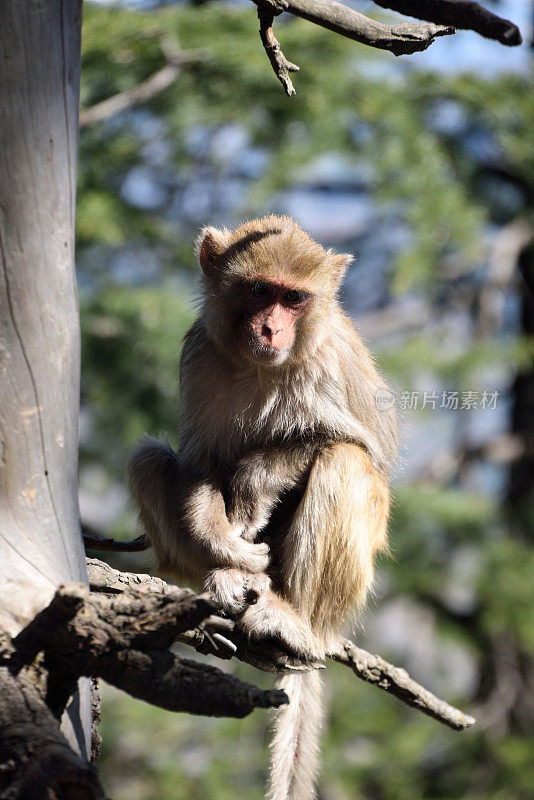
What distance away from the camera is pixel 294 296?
356cm

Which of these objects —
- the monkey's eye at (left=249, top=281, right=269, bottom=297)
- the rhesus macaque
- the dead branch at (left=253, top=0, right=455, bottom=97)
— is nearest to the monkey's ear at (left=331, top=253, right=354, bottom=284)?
the rhesus macaque

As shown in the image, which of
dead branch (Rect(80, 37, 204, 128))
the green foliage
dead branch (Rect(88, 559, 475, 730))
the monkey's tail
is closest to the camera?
dead branch (Rect(88, 559, 475, 730))

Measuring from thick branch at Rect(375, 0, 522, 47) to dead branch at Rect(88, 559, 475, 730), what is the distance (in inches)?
82.6

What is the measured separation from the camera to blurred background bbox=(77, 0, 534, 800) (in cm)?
709

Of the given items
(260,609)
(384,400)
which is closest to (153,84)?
(384,400)

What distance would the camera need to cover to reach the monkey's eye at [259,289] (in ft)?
11.5

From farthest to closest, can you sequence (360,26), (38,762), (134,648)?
1. (360,26)
2. (134,648)
3. (38,762)

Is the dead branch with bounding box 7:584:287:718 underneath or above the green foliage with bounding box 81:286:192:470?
above

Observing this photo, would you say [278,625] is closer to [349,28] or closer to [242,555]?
[242,555]

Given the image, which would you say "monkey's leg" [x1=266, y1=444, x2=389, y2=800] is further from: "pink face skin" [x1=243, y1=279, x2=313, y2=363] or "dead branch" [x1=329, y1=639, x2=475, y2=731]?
"pink face skin" [x1=243, y1=279, x2=313, y2=363]

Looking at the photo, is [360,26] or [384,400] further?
[384,400]

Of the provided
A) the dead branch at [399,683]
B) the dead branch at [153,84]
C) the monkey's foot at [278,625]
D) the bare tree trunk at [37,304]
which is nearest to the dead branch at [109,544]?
the monkey's foot at [278,625]

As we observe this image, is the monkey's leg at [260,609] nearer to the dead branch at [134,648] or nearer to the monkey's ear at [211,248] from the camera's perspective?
the dead branch at [134,648]

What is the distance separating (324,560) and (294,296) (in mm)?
1129
